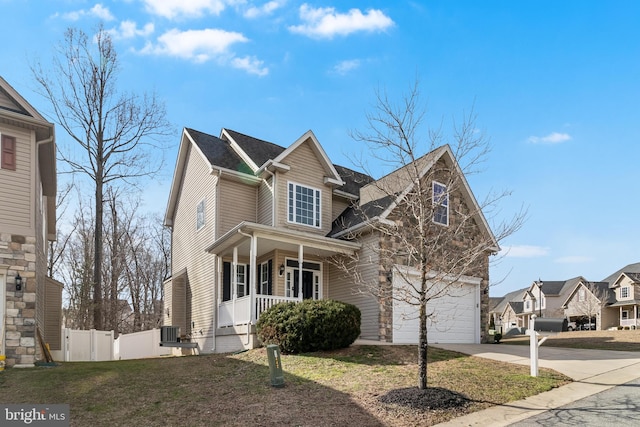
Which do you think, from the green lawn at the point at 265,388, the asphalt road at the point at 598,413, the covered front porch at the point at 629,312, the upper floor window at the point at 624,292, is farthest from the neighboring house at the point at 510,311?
the asphalt road at the point at 598,413

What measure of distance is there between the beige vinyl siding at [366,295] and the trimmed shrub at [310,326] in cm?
264

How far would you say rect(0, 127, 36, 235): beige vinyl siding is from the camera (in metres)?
12.4

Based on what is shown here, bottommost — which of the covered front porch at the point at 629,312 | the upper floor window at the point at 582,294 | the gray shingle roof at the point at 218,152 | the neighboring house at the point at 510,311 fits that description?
the neighboring house at the point at 510,311

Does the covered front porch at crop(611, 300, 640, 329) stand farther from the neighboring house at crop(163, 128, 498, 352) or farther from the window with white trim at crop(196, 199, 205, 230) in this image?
the window with white trim at crop(196, 199, 205, 230)

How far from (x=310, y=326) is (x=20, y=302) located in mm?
6992

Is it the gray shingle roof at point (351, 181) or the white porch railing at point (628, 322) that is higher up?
the gray shingle roof at point (351, 181)

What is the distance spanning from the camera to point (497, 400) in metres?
8.69

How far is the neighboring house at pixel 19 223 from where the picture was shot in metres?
11.9

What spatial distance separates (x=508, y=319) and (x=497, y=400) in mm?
69404

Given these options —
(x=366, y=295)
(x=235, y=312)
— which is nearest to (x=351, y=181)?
(x=366, y=295)

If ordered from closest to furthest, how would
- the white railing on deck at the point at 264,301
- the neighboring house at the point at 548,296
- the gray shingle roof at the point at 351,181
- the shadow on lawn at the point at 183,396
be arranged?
the shadow on lawn at the point at 183,396 → the white railing on deck at the point at 264,301 → the gray shingle roof at the point at 351,181 → the neighboring house at the point at 548,296

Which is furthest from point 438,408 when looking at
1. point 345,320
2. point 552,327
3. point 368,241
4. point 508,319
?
point 508,319

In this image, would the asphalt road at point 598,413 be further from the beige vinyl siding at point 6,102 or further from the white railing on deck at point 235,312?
the beige vinyl siding at point 6,102

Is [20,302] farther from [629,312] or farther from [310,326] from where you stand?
[629,312]
